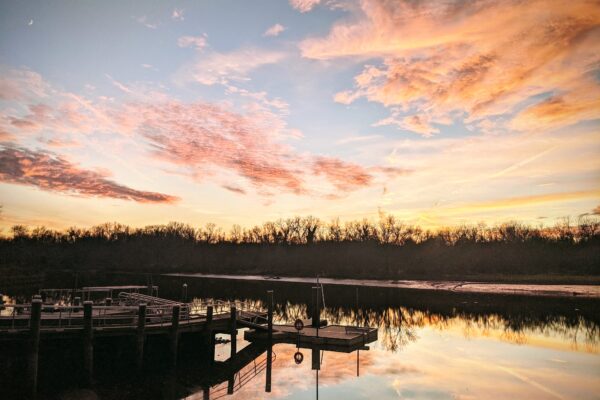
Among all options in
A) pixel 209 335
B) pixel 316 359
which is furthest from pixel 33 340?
pixel 316 359

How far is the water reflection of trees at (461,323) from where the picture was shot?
35969mm

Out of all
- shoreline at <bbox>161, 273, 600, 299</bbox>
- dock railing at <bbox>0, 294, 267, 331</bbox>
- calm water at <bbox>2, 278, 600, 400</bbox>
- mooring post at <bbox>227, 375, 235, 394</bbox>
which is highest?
dock railing at <bbox>0, 294, 267, 331</bbox>

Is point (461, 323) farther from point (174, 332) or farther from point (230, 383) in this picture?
point (174, 332)

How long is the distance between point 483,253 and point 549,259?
14515 mm

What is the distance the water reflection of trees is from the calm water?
0.29 ft

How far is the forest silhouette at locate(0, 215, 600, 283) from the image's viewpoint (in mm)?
104438

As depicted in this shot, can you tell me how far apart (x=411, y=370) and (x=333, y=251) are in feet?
364

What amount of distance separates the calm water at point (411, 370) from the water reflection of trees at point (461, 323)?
9cm

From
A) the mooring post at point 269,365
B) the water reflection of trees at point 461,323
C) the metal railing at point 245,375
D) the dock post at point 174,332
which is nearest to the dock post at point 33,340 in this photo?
the dock post at point 174,332

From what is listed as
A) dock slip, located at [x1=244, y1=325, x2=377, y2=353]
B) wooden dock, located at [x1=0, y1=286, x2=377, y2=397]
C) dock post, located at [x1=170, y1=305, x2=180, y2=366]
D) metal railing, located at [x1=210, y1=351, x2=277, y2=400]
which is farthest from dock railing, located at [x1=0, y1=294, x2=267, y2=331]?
metal railing, located at [x1=210, y1=351, x2=277, y2=400]

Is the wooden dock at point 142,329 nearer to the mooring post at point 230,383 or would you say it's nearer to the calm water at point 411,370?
the mooring post at point 230,383

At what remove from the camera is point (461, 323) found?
43969 millimetres

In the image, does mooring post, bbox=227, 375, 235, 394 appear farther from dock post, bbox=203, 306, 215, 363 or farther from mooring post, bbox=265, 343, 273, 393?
dock post, bbox=203, 306, 215, 363

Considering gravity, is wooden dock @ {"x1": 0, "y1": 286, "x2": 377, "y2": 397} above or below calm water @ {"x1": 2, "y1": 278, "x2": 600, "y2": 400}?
above
